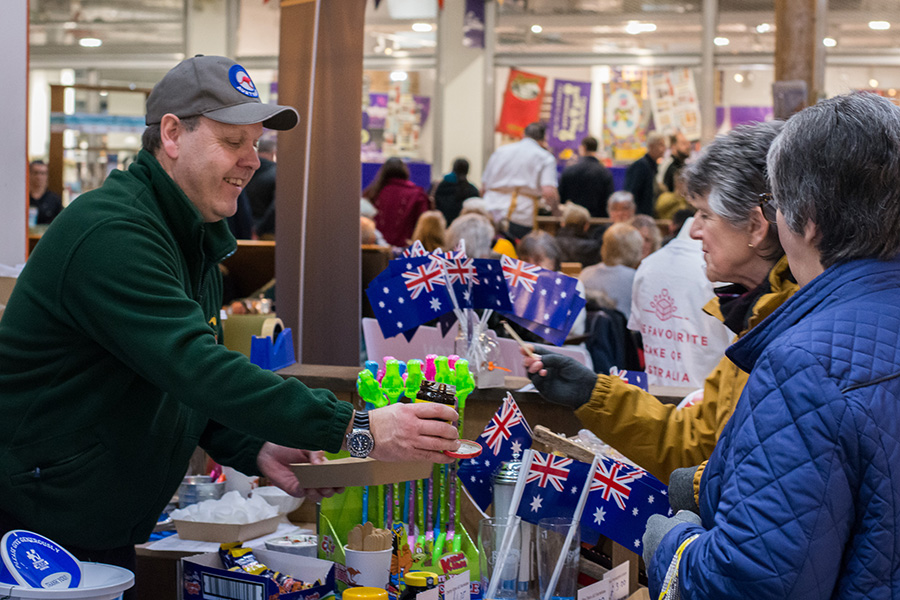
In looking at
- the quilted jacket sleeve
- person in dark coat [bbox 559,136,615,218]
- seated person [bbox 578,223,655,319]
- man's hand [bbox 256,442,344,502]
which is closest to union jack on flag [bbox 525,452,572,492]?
man's hand [bbox 256,442,344,502]

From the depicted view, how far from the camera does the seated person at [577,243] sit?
692cm

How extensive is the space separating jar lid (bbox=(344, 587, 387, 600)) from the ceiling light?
37.5ft

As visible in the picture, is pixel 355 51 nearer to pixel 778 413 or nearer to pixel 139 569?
pixel 139 569

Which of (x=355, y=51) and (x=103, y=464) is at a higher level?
(x=355, y=51)

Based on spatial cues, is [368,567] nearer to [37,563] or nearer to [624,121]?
[37,563]

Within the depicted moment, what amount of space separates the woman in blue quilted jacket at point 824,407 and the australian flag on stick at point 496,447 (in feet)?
2.53

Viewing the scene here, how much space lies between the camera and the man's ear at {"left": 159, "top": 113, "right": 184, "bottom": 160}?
197cm

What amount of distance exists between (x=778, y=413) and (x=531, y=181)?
817 cm

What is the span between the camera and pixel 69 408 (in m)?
1.83

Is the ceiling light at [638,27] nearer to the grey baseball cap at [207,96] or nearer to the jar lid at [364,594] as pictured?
the grey baseball cap at [207,96]

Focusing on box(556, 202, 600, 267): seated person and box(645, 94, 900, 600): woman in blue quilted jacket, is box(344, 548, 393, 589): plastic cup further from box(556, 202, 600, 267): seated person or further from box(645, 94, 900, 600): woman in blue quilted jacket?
box(556, 202, 600, 267): seated person

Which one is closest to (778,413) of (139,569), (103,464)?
(103,464)

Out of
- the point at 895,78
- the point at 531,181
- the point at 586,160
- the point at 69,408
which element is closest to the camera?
the point at 69,408

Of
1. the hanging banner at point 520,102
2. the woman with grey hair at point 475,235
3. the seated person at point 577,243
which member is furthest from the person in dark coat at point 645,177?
the woman with grey hair at point 475,235
